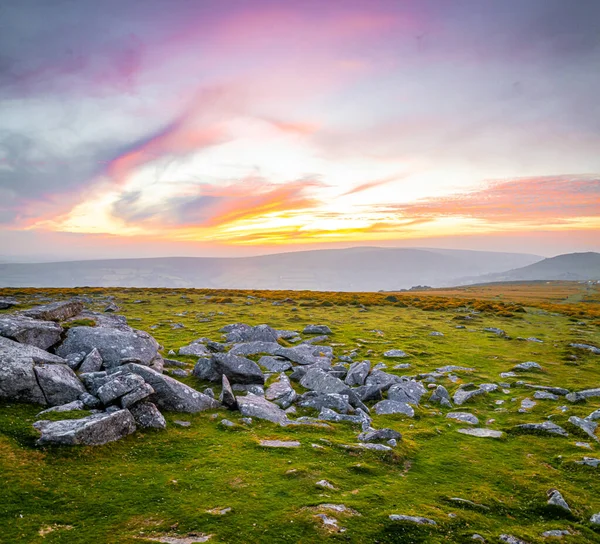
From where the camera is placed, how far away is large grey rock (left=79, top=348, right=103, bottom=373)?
1750cm

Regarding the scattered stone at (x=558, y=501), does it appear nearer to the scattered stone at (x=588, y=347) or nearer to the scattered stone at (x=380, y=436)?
the scattered stone at (x=380, y=436)

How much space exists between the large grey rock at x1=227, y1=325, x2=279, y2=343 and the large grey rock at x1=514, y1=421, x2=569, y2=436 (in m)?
19.7

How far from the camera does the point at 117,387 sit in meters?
14.6

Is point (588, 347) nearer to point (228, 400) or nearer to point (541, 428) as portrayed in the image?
point (541, 428)

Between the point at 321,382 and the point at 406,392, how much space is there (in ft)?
15.9

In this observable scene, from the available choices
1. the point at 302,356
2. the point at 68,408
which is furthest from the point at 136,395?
the point at 302,356

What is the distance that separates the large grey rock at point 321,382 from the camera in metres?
20.3

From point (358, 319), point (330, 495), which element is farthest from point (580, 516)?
point (358, 319)

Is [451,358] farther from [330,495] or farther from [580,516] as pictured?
[330,495]

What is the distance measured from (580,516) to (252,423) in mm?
11625

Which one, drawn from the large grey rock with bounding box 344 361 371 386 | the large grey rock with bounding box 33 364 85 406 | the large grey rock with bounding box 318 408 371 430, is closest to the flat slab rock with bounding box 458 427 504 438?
the large grey rock with bounding box 318 408 371 430

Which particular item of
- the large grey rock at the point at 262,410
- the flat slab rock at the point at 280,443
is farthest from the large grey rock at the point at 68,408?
the flat slab rock at the point at 280,443

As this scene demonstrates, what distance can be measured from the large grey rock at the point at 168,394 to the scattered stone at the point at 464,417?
12534 millimetres

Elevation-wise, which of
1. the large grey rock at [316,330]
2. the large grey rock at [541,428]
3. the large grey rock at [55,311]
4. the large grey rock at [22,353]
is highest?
the large grey rock at [55,311]
